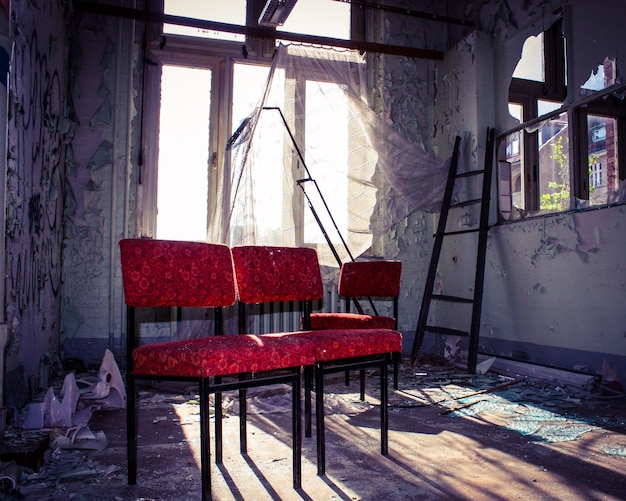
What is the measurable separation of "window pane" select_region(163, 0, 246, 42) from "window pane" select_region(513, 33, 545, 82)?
2.33 meters

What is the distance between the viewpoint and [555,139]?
13.2 feet

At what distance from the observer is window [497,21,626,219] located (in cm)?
353

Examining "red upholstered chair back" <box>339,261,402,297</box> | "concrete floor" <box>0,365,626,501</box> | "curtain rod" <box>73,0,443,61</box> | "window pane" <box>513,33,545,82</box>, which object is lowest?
"concrete floor" <box>0,365,626,501</box>

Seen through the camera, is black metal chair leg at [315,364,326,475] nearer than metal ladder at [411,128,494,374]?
Yes

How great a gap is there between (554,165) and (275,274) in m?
2.59

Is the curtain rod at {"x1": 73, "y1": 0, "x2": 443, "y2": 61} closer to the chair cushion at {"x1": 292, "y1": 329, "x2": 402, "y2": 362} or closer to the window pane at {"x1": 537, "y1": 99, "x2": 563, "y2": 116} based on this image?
the window pane at {"x1": 537, "y1": 99, "x2": 563, "y2": 116}

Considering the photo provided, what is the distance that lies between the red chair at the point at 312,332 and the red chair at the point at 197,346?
0.37ft

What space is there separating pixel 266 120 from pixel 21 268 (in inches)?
80.0

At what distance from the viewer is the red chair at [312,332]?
1915 millimetres

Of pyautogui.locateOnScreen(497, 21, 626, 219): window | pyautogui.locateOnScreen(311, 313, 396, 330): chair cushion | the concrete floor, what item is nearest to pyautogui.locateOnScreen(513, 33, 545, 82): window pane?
pyautogui.locateOnScreen(497, 21, 626, 219): window

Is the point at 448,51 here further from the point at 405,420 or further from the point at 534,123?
the point at 405,420

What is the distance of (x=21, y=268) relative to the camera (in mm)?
2859

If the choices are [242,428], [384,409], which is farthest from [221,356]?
[384,409]

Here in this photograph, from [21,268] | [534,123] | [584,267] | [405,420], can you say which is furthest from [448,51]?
[21,268]
